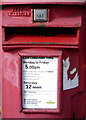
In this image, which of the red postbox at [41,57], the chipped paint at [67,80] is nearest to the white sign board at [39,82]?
the red postbox at [41,57]

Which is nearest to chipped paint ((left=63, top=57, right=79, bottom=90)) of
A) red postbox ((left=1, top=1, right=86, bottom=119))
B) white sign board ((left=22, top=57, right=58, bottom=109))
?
red postbox ((left=1, top=1, right=86, bottom=119))

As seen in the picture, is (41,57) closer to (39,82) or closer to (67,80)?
(39,82)

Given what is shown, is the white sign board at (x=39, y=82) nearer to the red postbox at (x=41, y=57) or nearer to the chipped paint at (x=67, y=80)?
the red postbox at (x=41, y=57)

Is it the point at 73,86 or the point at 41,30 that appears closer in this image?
the point at 41,30

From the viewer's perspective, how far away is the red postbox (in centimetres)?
219

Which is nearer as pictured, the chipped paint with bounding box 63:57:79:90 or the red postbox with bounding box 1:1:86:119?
the red postbox with bounding box 1:1:86:119

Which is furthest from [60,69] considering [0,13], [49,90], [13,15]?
[0,13]

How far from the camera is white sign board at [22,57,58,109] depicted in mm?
2277

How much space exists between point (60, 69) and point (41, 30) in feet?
1.75

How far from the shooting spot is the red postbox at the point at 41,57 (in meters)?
2.19

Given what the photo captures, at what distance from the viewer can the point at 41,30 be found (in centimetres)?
228

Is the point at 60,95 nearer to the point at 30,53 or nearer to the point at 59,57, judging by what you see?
the point at 59,57

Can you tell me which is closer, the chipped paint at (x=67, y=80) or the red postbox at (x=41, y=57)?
the red postbox at (x=41, y=57)

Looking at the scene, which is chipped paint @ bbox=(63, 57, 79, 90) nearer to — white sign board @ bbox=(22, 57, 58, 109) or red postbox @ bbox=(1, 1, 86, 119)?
red postbox @ bbox=(1, 1, 86, 119)
